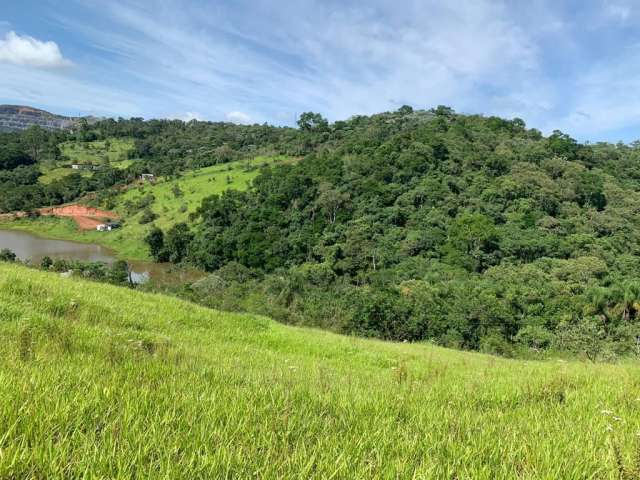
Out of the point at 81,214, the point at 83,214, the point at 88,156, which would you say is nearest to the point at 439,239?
the point at 83,214

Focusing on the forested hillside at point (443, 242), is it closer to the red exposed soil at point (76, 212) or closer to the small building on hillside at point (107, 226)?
the small building on hillside at point (107, 226)

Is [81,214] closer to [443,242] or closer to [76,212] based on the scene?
[76,212]

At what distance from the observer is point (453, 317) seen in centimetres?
3562

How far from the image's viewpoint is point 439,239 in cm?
5459

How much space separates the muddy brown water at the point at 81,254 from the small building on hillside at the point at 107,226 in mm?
4693

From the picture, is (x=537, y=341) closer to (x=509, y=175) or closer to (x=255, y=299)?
(x=255, y=299)

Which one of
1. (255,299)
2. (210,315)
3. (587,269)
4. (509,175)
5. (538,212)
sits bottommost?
(255,299)

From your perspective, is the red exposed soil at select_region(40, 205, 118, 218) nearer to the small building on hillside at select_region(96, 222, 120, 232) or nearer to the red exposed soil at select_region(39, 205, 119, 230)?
the red exposed soil at select_region(39, 205, 119, 230)

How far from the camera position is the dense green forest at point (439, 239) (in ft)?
117

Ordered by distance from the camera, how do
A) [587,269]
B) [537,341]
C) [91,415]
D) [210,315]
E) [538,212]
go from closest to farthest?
[91,415]
[210,315]
[537,341]
[587,269]
[538,212]

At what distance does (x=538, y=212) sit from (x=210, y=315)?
60.6m

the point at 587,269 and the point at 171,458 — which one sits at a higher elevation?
the point at 587,269

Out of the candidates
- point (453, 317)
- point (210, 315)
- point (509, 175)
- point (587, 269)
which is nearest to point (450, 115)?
point (509, 175)

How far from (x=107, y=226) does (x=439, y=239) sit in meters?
57.1
